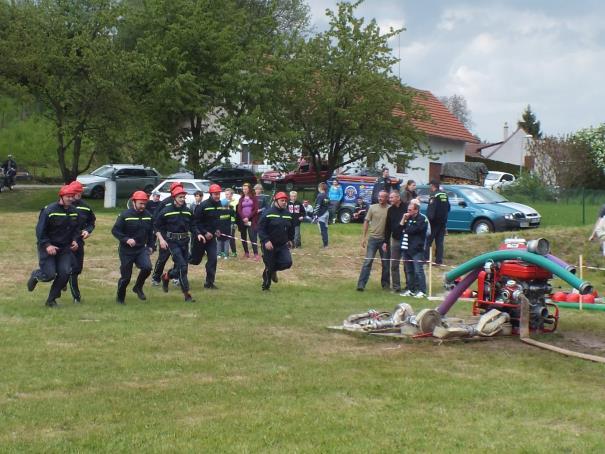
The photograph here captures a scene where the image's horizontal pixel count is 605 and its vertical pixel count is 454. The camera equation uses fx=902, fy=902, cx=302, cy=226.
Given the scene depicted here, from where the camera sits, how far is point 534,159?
2184 inches

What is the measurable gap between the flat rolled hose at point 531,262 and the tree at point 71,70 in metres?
24.9

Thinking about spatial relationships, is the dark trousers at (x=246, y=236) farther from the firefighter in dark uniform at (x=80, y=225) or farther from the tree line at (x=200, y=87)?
the tree line at (x=200, y=87)

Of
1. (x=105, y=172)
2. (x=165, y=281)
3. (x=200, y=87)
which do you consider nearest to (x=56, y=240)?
(x=165, y=281)

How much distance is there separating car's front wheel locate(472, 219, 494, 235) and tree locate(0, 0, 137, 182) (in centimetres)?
1563

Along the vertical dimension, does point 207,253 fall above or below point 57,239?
below

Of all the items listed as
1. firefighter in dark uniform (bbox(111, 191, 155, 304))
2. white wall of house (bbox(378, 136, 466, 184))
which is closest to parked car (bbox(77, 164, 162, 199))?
white wall of house (bbox(378, 136, 466, 184))

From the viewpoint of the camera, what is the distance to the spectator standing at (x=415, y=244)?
648 inches

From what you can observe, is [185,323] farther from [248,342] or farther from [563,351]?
[563,351]

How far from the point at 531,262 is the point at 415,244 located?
17.8ft

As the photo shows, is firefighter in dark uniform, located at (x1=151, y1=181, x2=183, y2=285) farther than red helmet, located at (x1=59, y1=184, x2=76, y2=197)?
Yes

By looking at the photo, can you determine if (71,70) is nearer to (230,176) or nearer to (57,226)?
(230,176)

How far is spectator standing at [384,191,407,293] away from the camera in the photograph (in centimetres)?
1719

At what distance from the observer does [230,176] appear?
42.4m

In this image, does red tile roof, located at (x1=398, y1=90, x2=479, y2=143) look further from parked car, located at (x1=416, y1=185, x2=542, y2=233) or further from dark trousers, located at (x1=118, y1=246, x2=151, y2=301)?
dark trousers, located at (x1=118, y1=246, x2=151, y2=301)
